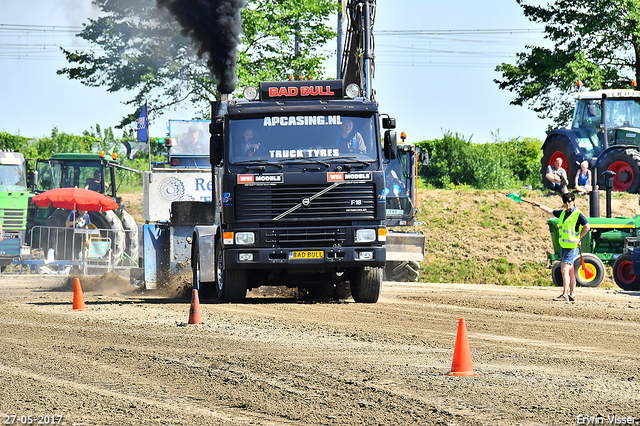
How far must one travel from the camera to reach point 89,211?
23.3 m

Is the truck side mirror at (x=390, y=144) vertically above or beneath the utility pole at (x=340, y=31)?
beneath

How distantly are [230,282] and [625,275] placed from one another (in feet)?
31.7

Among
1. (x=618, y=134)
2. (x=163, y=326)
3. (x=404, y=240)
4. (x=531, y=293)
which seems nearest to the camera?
(x=163, y=326)

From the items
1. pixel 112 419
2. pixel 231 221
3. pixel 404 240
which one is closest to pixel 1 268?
pixel 404 240

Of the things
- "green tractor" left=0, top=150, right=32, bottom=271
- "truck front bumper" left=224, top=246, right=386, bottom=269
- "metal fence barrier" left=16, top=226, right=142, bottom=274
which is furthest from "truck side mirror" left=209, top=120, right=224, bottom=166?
"green tractor" left=0, top=150, right=32, bottom=271

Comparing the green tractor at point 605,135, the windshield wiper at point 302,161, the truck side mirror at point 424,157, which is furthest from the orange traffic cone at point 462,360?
the green tractor at point 605,135

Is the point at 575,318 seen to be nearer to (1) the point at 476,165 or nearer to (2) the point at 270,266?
(2) the point at 270,266

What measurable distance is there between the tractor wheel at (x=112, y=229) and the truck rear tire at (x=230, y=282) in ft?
29.4

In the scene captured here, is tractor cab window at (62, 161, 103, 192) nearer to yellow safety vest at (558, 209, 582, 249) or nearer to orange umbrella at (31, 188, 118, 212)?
orange umbrella at (31, 188, 118, 212)

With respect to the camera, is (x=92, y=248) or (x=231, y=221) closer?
(x=231, y=221)

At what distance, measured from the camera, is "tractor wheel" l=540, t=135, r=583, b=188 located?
24.0 metres

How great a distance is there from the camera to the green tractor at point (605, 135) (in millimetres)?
22688

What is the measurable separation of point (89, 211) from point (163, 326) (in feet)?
43.1

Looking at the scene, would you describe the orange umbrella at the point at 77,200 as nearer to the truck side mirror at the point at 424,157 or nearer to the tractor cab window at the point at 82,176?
the tractor cab window at the point at 82,176
